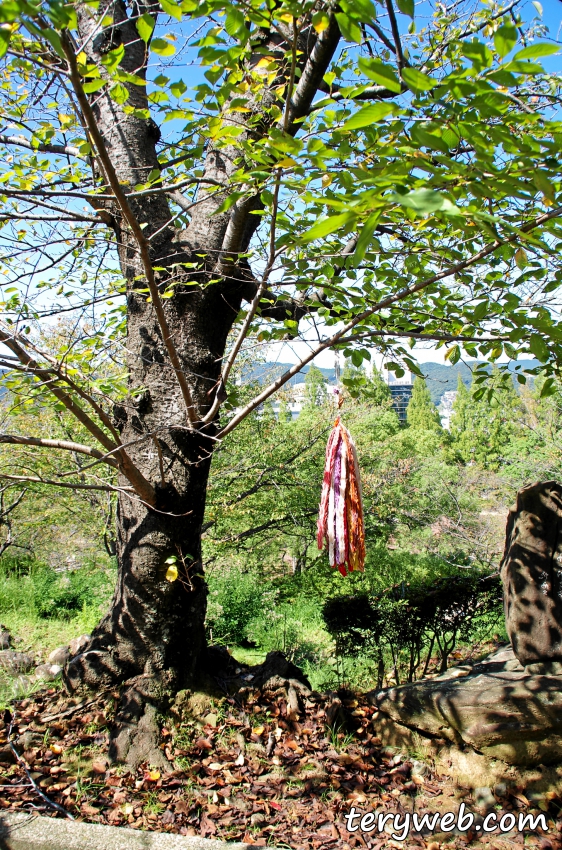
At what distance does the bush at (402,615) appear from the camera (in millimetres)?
4938

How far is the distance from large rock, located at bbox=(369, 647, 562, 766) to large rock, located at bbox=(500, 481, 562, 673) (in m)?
0.24

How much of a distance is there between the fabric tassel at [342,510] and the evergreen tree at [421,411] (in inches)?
1259

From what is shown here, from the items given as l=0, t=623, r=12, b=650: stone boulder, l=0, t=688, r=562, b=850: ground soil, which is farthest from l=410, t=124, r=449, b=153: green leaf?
l=0, t=623, r=12, b=650: stone boulder

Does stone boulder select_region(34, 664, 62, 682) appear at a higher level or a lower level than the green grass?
lower

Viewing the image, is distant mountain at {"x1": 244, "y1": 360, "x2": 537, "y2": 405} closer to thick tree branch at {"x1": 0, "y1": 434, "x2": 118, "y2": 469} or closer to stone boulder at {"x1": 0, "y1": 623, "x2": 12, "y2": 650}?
thick tree branch at {"x1": 0, "y1": 434, "x2": 118, "y2": 469}

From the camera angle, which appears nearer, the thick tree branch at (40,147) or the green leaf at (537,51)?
the green leaf at (537,51)

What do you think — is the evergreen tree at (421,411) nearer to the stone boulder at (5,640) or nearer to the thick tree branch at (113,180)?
the stone boulder at (5,640)

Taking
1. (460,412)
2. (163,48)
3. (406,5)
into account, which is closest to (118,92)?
(163,48)

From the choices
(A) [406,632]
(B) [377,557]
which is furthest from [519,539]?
(B) [377,557]

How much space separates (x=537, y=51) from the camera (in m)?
1.26

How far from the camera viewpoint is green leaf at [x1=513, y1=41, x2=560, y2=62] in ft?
4.09

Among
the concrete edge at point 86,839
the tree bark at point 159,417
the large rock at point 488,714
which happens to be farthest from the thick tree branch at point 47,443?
the large rock at point 488,714

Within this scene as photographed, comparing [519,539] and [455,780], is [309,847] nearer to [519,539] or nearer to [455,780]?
[455,780]

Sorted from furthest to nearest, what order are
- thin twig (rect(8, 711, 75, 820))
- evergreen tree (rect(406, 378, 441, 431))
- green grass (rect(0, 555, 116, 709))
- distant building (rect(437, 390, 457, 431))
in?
1. distant building (rect(437, 390, 457, 431))
2. evergreen tree (rect(406, 378, 441, 431))
3. green grass (rect(0, 555, 116, 709))
4. thin twig (rect(8, 711, 75, 820))
